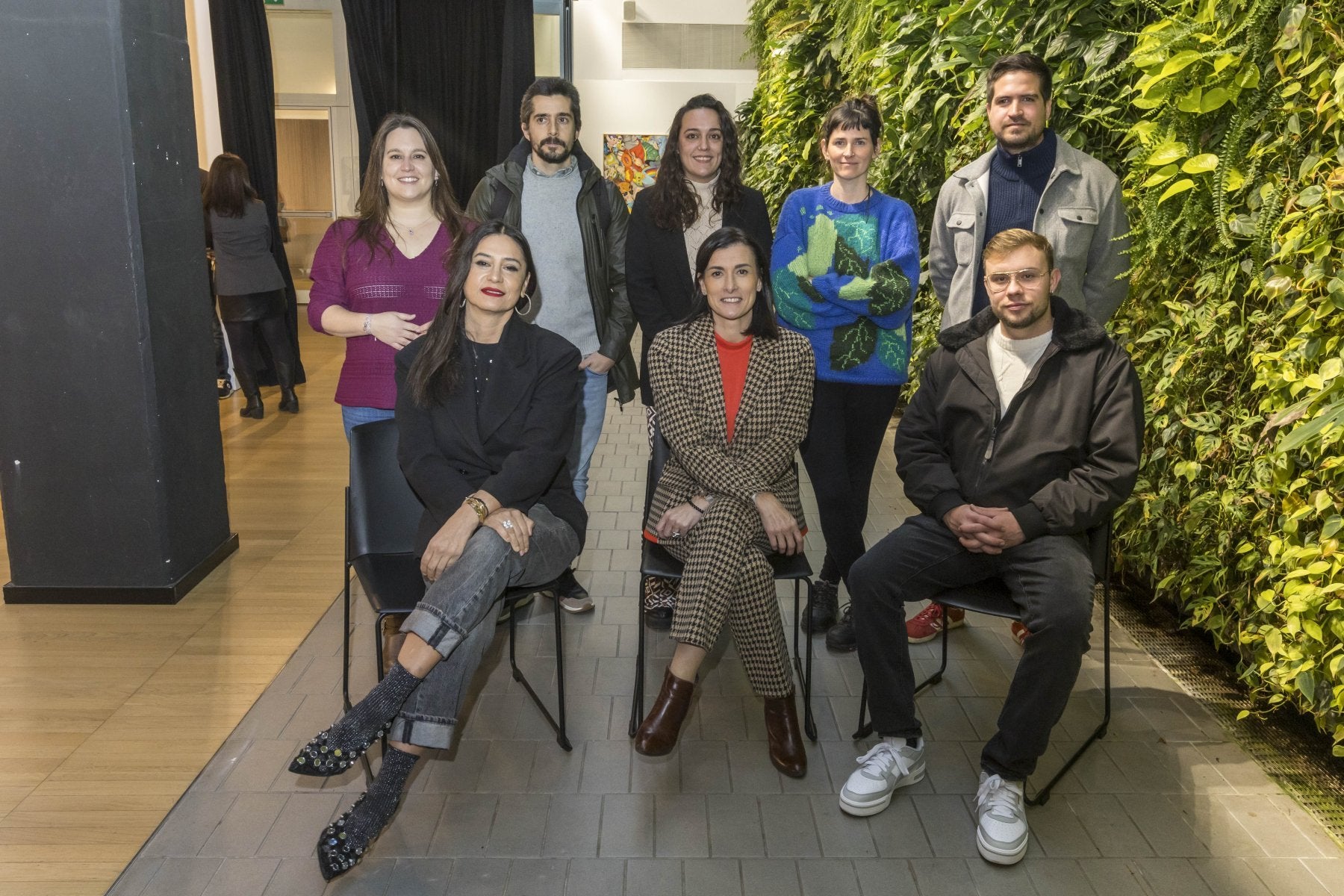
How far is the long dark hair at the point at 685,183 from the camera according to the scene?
3.62m

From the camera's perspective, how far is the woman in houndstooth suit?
2.92 m

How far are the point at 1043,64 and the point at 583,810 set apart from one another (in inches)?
103

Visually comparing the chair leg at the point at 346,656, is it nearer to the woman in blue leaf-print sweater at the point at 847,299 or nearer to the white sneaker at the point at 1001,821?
the woman in blue leaf-print sweater at the point at 847,299

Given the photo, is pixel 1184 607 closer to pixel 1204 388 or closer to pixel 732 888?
pixel 1204 388

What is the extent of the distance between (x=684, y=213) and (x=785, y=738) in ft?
5.78

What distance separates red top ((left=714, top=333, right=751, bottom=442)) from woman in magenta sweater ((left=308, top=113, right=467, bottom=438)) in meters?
0.91

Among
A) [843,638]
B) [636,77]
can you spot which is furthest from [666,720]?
[636,77]

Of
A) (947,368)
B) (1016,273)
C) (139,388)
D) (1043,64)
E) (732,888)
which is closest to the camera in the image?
(732,888)

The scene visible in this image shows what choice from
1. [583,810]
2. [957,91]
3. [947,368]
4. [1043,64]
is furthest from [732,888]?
[957,91]

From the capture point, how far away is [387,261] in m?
3.37

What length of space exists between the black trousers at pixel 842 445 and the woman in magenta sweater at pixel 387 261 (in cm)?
130

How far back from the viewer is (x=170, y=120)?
399cm

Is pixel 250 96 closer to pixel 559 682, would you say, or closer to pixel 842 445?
pixel 842 445

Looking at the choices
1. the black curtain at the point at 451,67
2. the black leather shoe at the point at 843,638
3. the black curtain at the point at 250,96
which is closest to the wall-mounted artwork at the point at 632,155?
the black curtain at the point at 451,67
